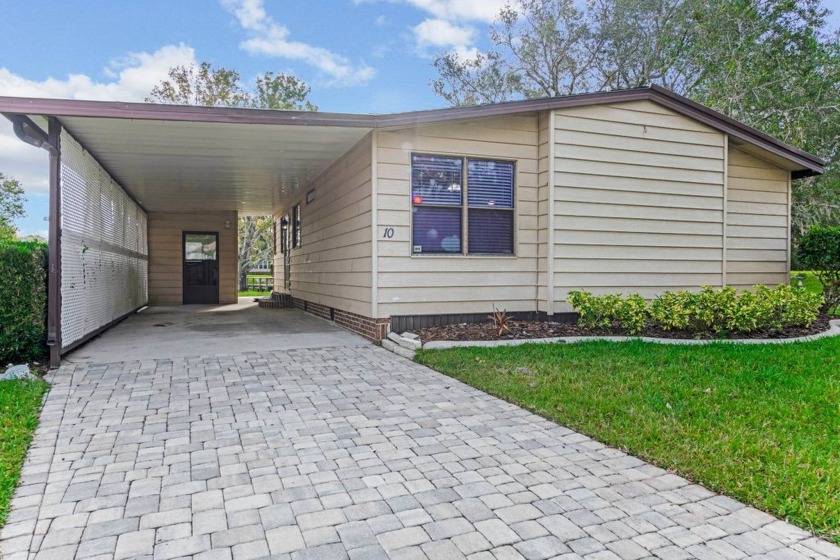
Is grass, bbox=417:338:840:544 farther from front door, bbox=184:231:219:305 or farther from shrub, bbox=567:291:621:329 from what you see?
front door, bbox=184:231:219:305

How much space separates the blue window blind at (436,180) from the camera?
6855 millimetres

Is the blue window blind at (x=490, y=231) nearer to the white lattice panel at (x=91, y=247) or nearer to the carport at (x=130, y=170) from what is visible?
the carport at (x=130, y=170)

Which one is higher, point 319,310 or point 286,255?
point 286,255

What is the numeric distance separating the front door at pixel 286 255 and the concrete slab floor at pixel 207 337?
2.88 meters

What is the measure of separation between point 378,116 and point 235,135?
1.87 meters

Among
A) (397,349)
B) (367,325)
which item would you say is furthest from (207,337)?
(397,349)

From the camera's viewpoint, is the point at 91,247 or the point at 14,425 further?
the point at 91,247

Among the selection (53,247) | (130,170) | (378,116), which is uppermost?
(378,116)

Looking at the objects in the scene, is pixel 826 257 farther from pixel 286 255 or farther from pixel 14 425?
pixel 286 255

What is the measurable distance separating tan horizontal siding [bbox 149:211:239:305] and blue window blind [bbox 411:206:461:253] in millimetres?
9089

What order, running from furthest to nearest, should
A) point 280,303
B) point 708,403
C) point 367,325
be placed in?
point 280,303 < point 367,325 < point 708,403

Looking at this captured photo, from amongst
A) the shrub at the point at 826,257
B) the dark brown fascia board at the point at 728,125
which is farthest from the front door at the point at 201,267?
the shrub at the point at 826,257

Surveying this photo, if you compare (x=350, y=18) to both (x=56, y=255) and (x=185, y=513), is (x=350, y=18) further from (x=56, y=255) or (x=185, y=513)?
(x=185, y=513)

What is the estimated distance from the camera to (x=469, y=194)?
707cm
